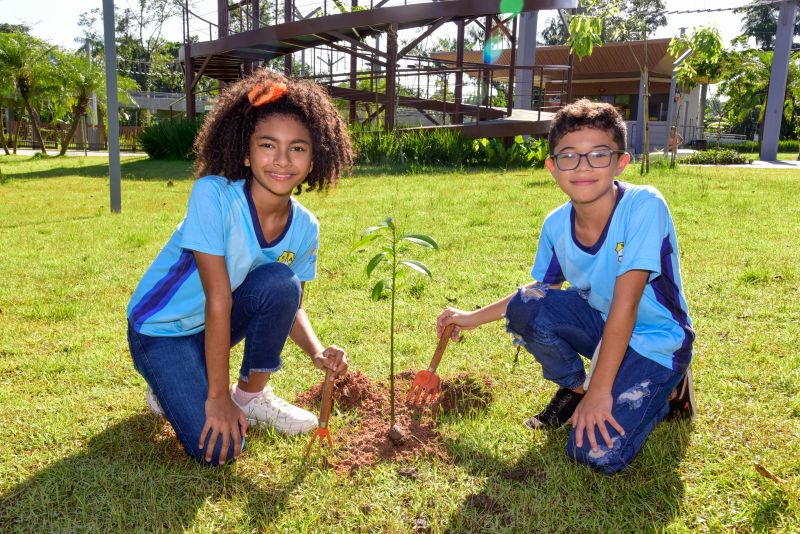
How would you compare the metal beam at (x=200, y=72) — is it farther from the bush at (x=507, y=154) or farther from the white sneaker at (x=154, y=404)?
the white sneaker at (x=154, y=404)

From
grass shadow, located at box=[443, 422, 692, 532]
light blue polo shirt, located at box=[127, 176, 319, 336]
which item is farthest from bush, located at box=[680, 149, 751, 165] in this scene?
light blue polo shirt, located at box=[127, 176, 319, 336]

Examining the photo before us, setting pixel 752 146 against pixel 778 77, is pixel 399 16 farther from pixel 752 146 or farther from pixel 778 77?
pixel 752 146

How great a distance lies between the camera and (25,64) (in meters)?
21.3

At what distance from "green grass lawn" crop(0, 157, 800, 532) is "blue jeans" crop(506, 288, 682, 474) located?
78 mm

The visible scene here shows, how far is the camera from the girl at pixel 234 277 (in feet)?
7.10

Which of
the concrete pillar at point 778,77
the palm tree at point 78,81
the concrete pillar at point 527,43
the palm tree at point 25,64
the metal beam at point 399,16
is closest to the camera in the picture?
the metal beam at point 399,16

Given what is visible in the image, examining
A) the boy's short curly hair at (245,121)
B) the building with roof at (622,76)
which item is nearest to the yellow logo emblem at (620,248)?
the boy's short curly hair at (245,121)

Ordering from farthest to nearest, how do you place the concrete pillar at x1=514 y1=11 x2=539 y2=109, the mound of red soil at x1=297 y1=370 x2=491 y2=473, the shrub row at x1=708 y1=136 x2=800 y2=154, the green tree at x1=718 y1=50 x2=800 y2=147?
the shrub row at x1=708 y1=136 x2=800 y2=154 < the green tree at x1=718 y1=50 x2=800 y2=147 < the concrete pillar at x1=514 y1=11 x2=539 y2=109 < the mound of red soil at x1=297 y1=370 x2=491 y2=473

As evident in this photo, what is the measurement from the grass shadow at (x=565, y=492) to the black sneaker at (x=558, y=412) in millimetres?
128

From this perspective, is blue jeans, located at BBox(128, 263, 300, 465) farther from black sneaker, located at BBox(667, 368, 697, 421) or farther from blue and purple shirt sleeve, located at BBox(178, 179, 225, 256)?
black sneaker, located at BBox(667, 368, 697, 421)

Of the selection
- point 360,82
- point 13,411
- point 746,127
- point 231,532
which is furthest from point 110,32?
point 746,127

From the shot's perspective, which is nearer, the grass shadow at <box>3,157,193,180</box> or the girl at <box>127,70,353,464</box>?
the girl at <box>127,70,353,464</box>

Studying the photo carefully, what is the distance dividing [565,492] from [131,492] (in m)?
1.38

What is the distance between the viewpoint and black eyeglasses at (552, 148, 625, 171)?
230 cm
